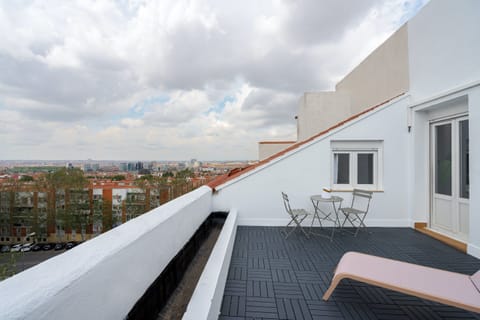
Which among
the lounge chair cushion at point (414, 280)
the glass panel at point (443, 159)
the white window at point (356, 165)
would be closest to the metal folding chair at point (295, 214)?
the white window at point (356, 165)

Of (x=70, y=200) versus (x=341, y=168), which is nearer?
(x=341, y=168)

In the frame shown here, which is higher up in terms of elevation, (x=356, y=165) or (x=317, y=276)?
(x=356, y=165)

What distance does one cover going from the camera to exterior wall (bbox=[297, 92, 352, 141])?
8406mm

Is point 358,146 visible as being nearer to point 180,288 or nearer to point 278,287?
point 278,287

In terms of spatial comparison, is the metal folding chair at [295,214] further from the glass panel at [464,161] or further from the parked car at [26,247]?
the parked car at [26,247]

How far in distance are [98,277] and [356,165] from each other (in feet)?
18.7

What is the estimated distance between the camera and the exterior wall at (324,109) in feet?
27.6

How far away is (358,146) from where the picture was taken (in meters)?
5.34

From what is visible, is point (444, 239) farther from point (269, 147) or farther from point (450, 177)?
Result: point (269, 147)

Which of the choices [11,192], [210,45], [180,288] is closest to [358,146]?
[180,288]

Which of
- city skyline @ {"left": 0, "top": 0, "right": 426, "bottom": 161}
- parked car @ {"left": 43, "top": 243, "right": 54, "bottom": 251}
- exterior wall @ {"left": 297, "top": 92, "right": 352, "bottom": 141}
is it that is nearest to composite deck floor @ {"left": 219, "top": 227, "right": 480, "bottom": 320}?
exterior wall @ {"left": 297, "top": 92, "right": 352, "bottom": 141}

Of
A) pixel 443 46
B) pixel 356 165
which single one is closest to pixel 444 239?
pixel 356 165

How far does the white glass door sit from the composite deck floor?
0.54 metres

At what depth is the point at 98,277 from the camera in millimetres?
1297
